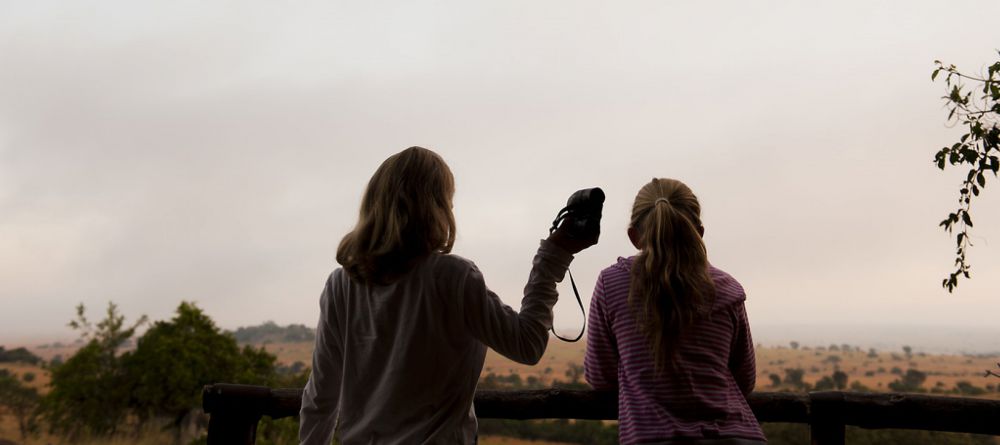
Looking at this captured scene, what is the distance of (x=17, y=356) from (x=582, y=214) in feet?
57.4

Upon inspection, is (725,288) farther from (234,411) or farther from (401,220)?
(234,411)

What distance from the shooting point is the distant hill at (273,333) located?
43.8 feet

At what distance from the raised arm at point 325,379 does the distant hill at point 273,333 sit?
11.1 m

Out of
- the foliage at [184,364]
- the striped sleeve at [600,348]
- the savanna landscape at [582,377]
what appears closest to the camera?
the striped sleeve at [600,348]

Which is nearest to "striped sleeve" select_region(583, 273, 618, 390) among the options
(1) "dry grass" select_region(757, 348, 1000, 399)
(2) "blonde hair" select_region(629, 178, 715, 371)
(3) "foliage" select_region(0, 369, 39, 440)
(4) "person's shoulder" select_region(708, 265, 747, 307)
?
(2) "blonde hair" select_region(629, 178, 715, 371)

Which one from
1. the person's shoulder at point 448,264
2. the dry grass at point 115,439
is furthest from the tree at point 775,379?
the dry grass at point 115,439

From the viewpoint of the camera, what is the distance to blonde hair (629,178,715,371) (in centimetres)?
197

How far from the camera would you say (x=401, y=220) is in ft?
5.65

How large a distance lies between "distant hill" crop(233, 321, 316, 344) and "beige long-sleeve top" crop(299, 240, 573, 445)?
11.3 m

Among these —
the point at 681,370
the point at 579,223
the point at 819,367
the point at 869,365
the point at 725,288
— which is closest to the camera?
the point at 579,223

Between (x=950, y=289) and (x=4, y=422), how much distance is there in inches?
534

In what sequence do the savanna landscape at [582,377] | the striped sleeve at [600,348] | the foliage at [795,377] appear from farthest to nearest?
the foliage at [795,377]
the savanna landscape at [582,377]
the striped sleeve at [600,348]

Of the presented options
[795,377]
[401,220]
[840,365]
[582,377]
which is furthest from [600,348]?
[840,365]

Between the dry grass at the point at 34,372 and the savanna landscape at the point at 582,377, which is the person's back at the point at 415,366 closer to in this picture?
the savanna landscape at the point at 582,377
